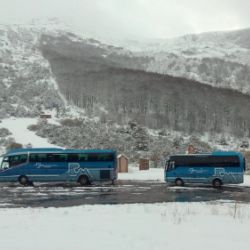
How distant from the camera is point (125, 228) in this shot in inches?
509

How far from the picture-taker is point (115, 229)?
12750 mm

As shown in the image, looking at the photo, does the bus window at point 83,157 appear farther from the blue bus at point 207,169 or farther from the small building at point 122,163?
the small building at point 122,163

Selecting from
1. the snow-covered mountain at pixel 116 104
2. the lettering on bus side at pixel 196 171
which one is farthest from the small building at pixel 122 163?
the snow-covered mountain at pixel 116 104

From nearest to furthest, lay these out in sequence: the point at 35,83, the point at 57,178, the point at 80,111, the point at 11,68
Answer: the point at 57,178
the point at 80,111
the point at 35,83
the point at 11,68

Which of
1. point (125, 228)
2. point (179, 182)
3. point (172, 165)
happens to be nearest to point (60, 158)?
point (172, 165)

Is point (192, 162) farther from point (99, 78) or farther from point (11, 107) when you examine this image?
point (99, 78)

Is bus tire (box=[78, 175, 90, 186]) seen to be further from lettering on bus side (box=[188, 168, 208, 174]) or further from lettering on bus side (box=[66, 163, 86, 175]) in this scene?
lettering on bus side (box=[188, 168, 208, 174])

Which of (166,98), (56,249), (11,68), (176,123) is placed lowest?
(56,249)

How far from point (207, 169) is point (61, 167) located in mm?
10119

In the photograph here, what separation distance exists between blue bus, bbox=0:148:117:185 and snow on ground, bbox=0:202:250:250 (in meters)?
15.3

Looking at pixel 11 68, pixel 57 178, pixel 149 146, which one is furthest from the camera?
pixel 11 68

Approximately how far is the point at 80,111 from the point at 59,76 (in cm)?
3479

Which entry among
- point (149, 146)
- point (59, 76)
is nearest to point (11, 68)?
point (59, 76)

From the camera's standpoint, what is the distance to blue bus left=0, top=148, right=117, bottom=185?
3328 cm
